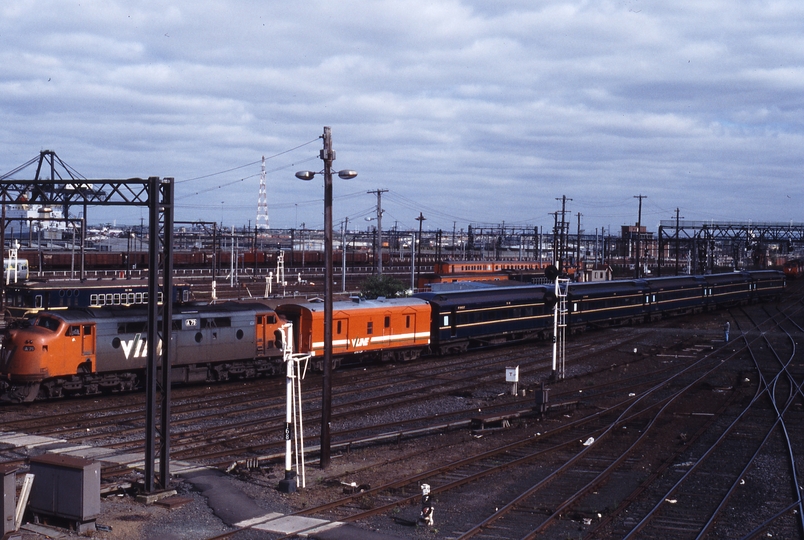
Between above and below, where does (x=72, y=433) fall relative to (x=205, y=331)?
below

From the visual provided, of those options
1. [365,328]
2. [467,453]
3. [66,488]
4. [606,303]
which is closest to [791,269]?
[606,303]

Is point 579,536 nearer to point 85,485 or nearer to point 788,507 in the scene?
point 788,507

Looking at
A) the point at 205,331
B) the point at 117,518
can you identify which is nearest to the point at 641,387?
the point at 205,331

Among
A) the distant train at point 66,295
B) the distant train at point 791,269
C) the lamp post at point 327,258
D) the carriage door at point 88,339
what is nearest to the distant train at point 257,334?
the carriage door at point 88,339

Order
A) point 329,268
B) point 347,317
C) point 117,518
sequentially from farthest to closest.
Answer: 1. point 347,317
2. point 329,268
3. point 117,518

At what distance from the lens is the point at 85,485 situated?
39.4ft

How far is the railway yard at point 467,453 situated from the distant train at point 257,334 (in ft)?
2.52

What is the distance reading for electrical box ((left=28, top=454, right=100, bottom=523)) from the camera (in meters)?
12.0

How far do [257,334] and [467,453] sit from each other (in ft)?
40.9

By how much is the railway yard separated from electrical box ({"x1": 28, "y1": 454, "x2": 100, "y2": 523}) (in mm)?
361

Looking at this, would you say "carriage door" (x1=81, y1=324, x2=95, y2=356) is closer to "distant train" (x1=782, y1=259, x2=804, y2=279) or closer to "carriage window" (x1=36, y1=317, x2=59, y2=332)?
"carriage window" (x1=36, y1=317, x2=59, y2=332)

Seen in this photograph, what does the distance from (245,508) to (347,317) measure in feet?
57.4

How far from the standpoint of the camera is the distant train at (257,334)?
23.2 metres

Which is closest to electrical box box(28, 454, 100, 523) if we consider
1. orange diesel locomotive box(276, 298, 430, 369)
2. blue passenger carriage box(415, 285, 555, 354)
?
orange diesel locomotive box(276, 298, 430, 369)
